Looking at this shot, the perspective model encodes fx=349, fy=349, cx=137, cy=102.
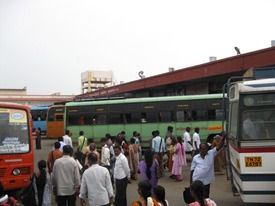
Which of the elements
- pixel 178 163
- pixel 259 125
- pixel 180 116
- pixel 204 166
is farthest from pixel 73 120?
pixel 259 125

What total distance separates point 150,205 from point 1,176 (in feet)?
16.4

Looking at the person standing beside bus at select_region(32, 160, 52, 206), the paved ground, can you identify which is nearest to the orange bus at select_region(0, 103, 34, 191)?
the person standing beside bus at select_region(32, 160, 52, 206)

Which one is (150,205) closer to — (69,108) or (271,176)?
(271,176)

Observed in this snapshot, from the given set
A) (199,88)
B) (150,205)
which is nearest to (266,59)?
(199,88)

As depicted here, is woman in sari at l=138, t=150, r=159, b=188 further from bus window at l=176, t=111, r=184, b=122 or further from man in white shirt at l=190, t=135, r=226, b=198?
bus window at l=176, t=111, r=184, b=122

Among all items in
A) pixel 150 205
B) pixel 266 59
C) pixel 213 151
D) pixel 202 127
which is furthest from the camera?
pixel 202 127

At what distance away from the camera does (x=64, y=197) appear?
6422 millimetres

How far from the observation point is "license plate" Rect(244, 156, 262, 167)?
6.12 m

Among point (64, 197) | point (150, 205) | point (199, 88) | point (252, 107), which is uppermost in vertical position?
point (199, 88)

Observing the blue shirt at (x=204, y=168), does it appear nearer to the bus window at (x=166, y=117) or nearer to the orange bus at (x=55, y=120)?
the bus window at (x=166, y=117)

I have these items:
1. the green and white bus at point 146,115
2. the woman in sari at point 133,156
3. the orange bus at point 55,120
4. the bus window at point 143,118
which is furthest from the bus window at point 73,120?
the orange bus at point 55,120

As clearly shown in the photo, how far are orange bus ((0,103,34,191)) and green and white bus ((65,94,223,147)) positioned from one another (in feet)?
33.8

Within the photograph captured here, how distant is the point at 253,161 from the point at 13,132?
5.48 metres

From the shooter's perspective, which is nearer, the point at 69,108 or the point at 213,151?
the point at 213,151
